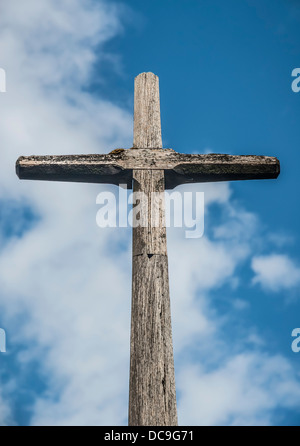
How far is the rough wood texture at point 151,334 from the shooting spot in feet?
10.5

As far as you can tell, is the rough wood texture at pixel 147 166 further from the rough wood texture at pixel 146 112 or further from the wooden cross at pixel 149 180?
the rough wood texture at pixel 146 112

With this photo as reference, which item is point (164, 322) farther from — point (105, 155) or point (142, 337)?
point (105, 155)

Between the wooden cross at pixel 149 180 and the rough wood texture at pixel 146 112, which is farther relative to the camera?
the rough wood texture at pixel 146 112

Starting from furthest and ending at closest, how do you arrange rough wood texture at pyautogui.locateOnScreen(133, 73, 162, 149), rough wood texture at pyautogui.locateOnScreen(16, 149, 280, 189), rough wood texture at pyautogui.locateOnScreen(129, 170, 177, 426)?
rough wood texture at pyautogui.locateOnScreen(133, 73, 162, 149), rough wood texture at pyautogui.locateOnScreen(16, 149, 280, 189), rough wood texture at pyautogui.locateOnScreen(129, 170, 177, 426)

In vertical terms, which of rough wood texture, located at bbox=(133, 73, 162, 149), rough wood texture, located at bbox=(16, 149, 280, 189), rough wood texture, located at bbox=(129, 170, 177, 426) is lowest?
rough wood texture, located at bbox=(129, 170, 177, 426)

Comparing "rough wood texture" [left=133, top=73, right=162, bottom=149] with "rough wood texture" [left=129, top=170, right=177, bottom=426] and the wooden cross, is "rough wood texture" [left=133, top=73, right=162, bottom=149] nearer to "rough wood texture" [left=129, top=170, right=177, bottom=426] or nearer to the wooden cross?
the wooden cross

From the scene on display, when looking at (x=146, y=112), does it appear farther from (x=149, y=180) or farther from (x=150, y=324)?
(x=150, y=324)

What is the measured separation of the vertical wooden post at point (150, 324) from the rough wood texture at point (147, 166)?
A: 118mm

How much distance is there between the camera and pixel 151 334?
3373mm

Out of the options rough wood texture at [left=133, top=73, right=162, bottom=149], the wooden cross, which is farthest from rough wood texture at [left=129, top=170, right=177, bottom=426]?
rough wood texture at [left=133, top=73, right=162, bottom=149]

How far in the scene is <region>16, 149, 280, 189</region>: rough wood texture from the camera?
3.93 m

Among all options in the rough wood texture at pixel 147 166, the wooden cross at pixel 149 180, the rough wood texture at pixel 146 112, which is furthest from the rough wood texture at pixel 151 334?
the rough wood texture at pixel 146 112

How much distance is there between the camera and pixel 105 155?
4.01m
